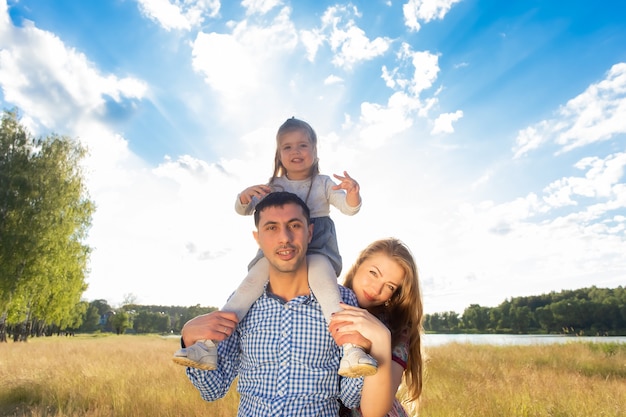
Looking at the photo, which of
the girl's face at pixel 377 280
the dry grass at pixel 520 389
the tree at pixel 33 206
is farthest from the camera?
the tree at pixel 33 206

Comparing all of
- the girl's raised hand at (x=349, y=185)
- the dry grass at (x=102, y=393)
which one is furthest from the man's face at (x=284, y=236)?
the dry grass at (x=102, y=393)

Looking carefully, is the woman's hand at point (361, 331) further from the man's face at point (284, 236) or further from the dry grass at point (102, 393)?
the dry grass at point (102, 393)

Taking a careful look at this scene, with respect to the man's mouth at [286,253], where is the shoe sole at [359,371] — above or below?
below

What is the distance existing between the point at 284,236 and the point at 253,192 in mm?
725

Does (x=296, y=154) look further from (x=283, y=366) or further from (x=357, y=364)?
(x=357, y=364)

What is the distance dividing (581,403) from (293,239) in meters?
5.46

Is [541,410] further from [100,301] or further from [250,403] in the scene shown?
[100,301]

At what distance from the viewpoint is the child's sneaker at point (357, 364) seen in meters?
2.17

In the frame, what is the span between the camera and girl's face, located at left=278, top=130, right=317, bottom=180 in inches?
136

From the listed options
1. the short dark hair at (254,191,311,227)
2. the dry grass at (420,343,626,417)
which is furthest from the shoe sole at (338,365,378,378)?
the dry grass at (420,343,626,417)

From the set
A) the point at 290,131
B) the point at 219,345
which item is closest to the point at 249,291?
the point at 219,345

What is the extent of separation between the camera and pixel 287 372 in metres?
Answer: 2.38

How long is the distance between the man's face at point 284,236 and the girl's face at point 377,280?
71cm

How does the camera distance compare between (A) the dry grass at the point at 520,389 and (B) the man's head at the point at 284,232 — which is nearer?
(B) the man's head at the point at 284,232
